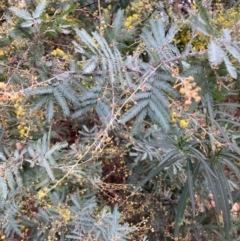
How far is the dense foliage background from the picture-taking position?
1.29 m

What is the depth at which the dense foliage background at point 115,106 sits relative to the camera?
129 centimetres

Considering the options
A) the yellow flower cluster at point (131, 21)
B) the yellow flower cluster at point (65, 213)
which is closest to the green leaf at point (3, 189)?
the yellow flower cluster at point (65, 213)

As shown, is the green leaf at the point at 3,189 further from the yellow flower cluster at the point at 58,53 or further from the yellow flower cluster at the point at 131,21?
the yellow flower cluster at the point at 131,21

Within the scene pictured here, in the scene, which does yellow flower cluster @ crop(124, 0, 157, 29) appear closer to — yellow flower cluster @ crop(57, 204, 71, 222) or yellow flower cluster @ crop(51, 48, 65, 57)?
yellow flower cluster @ crop(51, 48, 65, 57)

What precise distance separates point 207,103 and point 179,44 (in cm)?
46

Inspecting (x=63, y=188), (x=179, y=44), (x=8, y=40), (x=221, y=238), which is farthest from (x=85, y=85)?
(x=221, y=238)

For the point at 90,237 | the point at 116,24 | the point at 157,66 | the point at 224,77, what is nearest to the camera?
the point at 157,66

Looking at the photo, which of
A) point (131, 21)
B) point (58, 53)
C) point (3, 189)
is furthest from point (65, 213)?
point (131, 21)

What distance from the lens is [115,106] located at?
55.2 inches

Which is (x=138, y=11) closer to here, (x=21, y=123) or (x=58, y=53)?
(x=58, y=53)

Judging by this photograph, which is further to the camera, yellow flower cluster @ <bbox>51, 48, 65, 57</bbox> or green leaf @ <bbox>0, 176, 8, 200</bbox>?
yellow flower cluster @ <bbox>51, 48, 65, 57</bbox>

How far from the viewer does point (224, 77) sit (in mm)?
1389

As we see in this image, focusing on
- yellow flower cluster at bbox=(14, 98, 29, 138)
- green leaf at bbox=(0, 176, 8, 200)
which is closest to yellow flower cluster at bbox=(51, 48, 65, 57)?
yellow flower cluster at bbox=(14, 98, 29, 138)

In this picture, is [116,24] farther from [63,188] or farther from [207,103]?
[63,188]
